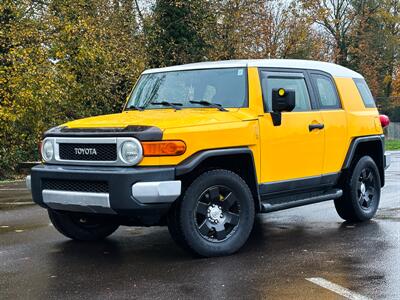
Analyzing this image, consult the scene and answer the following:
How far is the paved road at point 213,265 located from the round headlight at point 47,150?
40.1 inches

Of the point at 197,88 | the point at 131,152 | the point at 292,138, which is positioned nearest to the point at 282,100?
the point at 292,138

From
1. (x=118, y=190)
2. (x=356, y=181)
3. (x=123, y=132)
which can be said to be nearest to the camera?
(x=118, y=190)

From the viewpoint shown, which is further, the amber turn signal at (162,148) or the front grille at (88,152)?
the front grille at (88,152)

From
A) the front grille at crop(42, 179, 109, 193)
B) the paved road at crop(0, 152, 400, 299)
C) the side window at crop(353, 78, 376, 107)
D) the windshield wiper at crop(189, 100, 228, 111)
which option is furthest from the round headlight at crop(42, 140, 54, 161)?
the side window at crop(353, 78, 376, 107)

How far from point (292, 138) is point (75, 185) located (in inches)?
96.2

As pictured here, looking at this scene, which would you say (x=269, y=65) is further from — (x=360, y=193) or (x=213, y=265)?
(x=213, y=265)

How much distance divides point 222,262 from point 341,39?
148 ft

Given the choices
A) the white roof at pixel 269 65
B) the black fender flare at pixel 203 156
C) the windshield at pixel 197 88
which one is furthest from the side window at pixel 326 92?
the black fender flare at pixel 203 156

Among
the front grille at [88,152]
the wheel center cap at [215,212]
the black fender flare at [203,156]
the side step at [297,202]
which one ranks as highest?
the front grille at [88,152]

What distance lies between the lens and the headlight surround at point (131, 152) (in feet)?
19.1

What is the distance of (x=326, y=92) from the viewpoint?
7.87 m

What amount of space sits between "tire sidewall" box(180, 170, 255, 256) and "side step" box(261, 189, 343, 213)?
0.36 m

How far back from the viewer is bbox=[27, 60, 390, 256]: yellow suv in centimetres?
588

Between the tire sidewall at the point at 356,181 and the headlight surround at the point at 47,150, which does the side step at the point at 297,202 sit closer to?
the tire sidewall at the point at 356,181
